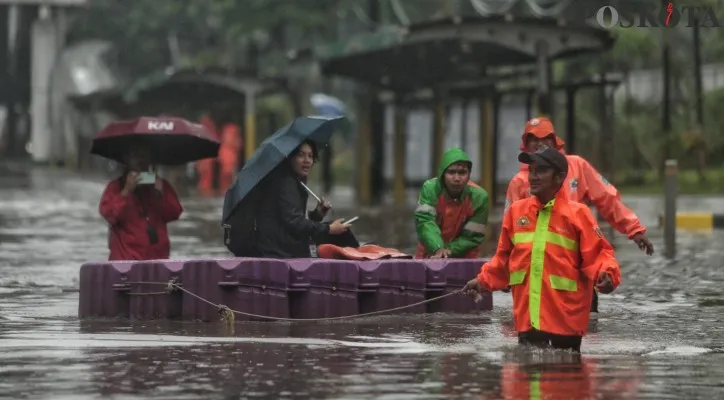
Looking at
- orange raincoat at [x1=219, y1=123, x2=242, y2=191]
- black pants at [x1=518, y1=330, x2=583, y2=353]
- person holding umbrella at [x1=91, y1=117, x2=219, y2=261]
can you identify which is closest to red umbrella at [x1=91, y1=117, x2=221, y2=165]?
person holding umbrella at [x1=91, y1=117, x2=219, y2=261]

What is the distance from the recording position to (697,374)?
37.9ft

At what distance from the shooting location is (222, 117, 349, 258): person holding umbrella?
15305 mm

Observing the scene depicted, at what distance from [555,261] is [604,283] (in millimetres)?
452

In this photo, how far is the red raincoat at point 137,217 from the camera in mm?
16516

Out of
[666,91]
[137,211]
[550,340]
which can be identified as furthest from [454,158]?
[666,91]

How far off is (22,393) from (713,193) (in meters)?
32.5

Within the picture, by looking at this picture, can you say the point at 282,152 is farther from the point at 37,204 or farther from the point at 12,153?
the point at 12,153

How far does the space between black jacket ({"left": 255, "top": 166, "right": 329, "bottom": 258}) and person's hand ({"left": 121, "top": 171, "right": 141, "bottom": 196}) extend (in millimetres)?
1384

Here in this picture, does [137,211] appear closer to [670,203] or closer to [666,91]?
[670,203]

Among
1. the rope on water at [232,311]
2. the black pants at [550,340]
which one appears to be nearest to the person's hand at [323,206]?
the rope on water at [232,311]

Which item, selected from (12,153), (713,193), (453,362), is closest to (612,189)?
(453,362)

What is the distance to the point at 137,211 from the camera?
16672 millimetres

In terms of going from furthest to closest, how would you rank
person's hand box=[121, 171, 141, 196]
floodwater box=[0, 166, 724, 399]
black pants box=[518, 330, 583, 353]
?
person's hand box=[121, 171, 141, 196] < black pants box=[518, 330, 583, 353] < floodwater box=[0, 166, 724, 399]

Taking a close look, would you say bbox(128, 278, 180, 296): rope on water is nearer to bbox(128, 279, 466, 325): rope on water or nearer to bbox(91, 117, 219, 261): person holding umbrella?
bbox(128, 279, 466, 325): rope on water
